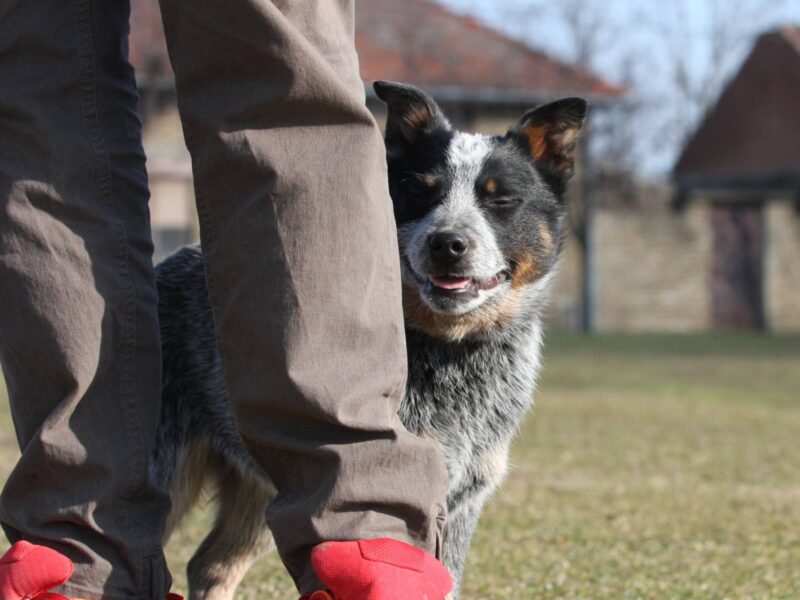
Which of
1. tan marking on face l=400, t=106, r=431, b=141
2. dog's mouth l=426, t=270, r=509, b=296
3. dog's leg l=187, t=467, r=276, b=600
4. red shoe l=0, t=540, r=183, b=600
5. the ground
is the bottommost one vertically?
the ground

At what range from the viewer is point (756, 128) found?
26.5m

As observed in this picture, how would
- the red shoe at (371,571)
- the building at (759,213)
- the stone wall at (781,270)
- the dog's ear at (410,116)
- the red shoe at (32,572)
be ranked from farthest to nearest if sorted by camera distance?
the stone wall at (781,270), the building at (759,213), the dog's ear at (410,116), the red shoe at (32,572), the red shoe at (371,571)

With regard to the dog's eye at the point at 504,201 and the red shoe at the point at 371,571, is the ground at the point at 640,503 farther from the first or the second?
the red shoe at the point at 371,571

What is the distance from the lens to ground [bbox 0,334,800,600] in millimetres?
3051

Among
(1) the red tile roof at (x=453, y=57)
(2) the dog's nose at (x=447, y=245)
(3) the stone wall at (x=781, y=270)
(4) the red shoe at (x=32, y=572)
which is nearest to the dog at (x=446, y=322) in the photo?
(2) the dog's nose at (x=447, y=245)

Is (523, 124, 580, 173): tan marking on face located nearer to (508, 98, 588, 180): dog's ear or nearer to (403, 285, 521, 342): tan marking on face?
(508, 98, 588, 180): dog's ear

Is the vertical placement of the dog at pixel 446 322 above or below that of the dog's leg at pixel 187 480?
above

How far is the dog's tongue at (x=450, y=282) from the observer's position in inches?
106

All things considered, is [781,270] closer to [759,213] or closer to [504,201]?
[759,213]

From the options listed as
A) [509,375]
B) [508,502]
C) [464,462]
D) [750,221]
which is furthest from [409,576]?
[750,221]

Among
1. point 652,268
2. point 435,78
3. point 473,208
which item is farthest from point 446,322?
point 652,268

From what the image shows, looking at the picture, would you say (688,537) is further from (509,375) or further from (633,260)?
(633,260)

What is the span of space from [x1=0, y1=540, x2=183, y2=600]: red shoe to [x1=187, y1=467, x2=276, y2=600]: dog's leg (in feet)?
3.57

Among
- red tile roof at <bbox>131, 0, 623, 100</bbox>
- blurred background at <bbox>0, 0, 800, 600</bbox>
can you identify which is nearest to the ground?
blurred background at <bbox>0, 0, 800, 600</bbox>
